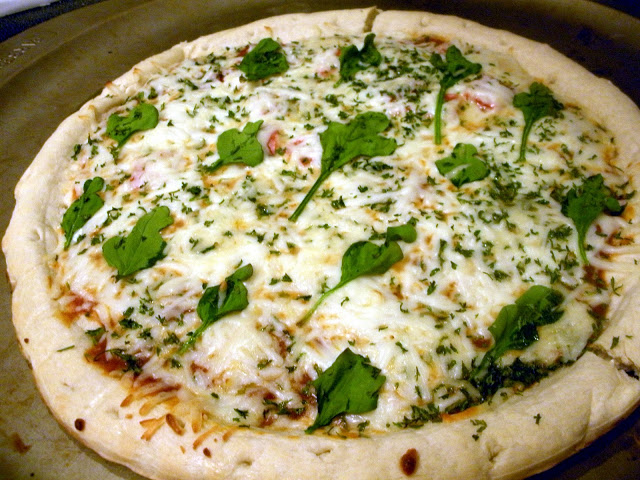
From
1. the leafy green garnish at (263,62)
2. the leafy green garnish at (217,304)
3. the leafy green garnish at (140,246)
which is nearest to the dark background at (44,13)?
the leafy green garnish at (263,62)

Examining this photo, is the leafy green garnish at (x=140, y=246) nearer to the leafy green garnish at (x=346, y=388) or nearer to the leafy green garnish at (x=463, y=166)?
the leafy green garnish at (x=346, y=388)

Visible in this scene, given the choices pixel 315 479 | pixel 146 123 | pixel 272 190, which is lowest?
pixel 315 479

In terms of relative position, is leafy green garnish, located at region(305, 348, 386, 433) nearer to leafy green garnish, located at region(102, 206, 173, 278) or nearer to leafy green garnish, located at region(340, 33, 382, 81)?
leafy green garnish, located at region(102, 206, 173, 278)

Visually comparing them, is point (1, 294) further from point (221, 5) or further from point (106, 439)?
point (221, 5)

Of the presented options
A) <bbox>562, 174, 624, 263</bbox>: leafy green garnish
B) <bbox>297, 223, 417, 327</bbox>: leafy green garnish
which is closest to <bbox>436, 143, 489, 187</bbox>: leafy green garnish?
<bbox>562, 174, 624, 263</bbox>: leafy green garnish

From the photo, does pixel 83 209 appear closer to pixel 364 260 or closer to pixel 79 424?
pixel 79 424

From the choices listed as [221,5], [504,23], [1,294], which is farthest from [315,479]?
[221,5]
